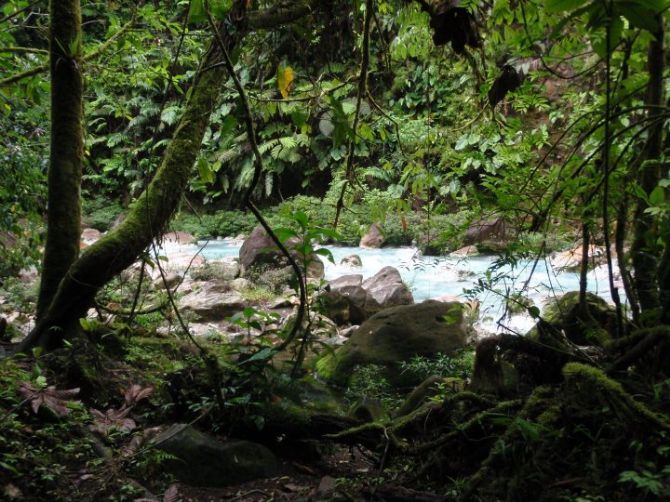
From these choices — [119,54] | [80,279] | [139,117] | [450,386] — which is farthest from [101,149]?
[450,386]

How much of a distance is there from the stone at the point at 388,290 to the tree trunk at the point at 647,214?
5.00m

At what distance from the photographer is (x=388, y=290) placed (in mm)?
7137

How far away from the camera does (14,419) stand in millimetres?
1957

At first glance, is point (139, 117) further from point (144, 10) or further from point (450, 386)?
point (450, 386)

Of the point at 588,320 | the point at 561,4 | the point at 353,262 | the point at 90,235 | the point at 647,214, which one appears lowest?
the point at 90,235

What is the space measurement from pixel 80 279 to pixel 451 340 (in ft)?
10.3

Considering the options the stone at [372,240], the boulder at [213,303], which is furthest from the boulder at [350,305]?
the stone at [372,240]

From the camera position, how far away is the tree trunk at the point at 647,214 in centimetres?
181

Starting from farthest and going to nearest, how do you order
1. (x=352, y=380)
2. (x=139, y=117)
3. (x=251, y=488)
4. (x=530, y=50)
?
1. (x=139, y=117)
2. (x=352, y=380)
3. (x=251, y=488)
4. (x=530, y=50)

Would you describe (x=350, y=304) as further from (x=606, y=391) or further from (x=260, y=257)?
(x=606, y=391)

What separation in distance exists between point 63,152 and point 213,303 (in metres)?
4.36

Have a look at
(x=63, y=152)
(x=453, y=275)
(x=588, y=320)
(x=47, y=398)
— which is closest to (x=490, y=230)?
(x=588, y=320)

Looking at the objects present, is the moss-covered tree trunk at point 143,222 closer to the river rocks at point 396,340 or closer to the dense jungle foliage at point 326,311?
the dense jungle foliage at point 326,311

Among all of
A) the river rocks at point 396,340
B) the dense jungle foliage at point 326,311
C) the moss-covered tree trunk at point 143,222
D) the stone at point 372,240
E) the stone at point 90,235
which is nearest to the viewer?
the dense jungle foliage at point 326,311
